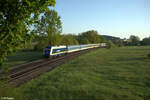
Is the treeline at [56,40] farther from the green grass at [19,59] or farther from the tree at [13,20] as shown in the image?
the green grass at [19,59]

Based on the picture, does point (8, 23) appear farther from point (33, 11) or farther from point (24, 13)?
point (33, 11)

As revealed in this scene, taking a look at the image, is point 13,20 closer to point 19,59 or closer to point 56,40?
point 19,59

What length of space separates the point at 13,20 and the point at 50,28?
32.4m

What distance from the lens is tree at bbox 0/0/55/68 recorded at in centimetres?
477

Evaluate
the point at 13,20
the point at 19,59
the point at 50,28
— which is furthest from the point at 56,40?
the point at 13,20

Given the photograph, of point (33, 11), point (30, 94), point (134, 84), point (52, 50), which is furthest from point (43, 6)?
point (52, 50)

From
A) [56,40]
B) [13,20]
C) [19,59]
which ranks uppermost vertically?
[56,40]

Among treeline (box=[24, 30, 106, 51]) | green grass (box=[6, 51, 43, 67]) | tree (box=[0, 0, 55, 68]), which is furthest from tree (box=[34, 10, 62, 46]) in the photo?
tree (box=[0, 0, 55, 68])

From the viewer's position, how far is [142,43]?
380ft

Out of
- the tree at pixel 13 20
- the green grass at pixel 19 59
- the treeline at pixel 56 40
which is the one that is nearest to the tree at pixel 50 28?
the treeline at pixel 56 40

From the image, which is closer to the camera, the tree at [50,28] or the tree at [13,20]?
the tree at [13,20]

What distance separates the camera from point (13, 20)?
499cm

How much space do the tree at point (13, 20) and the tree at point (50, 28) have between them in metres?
31.7

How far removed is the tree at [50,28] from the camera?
36.1 meters
